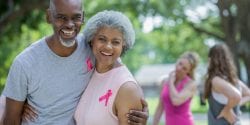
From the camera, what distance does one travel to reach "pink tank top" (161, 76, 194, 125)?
6.51 meters

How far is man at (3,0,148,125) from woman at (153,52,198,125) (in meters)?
3.17

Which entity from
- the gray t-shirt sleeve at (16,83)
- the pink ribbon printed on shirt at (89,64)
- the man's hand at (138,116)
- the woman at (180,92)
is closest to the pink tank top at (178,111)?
the woman at (180,92)

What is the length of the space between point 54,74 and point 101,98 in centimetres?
35

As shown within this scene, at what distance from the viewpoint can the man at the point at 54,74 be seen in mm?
3275

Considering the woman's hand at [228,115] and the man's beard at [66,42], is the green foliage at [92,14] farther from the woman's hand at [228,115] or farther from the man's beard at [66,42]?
the man's beard at [66,42]

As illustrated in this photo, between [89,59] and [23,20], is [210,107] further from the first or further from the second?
[23,20]

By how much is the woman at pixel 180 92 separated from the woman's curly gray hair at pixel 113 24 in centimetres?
318

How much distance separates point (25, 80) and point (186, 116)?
11.9ft

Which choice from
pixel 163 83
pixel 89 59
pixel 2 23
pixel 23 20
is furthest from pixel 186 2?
pixel 89 59

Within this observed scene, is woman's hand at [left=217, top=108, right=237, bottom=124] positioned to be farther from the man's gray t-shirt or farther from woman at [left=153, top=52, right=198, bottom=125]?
the man's gray t-shirt

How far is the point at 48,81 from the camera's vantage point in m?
3.34

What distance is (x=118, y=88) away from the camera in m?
3.18

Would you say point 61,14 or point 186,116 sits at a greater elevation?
→ point 61,14

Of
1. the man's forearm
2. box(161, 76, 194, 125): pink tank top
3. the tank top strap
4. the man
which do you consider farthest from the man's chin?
the tank top strap
